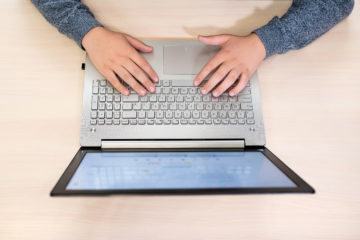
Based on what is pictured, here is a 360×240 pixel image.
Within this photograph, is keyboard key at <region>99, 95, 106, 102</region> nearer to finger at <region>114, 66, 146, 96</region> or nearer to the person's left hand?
finger at <region>114, 66, 146, 96</region>

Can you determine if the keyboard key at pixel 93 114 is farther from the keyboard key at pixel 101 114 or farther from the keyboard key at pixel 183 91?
the keyboard key at pixel 183 91

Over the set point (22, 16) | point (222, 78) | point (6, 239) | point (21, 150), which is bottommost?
point (6, 239)

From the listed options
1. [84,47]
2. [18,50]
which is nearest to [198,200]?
[84,47]

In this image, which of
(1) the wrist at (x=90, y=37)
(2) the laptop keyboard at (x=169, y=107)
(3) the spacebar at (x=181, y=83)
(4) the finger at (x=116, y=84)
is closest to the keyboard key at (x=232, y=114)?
(2) the laptop keyboard at (x=169, y=107)

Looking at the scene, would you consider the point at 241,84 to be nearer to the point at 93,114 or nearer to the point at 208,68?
the point at 208,68

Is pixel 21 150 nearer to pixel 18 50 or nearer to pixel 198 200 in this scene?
pixel 18 50

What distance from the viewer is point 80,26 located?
1.82 ft

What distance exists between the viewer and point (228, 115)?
51 cm

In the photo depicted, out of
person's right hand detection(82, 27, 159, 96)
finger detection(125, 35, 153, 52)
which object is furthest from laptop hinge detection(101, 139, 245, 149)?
finger detection(125, 35, 153, 52)

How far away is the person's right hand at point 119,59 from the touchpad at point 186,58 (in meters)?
0.04

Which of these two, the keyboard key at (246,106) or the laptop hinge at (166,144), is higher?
the keyboard key at (246,106)

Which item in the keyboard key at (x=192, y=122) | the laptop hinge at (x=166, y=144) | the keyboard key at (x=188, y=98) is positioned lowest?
the laptop hinge at (x=166, y=144)

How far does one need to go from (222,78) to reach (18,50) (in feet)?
1.51

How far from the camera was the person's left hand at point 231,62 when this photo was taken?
1.73 feet
